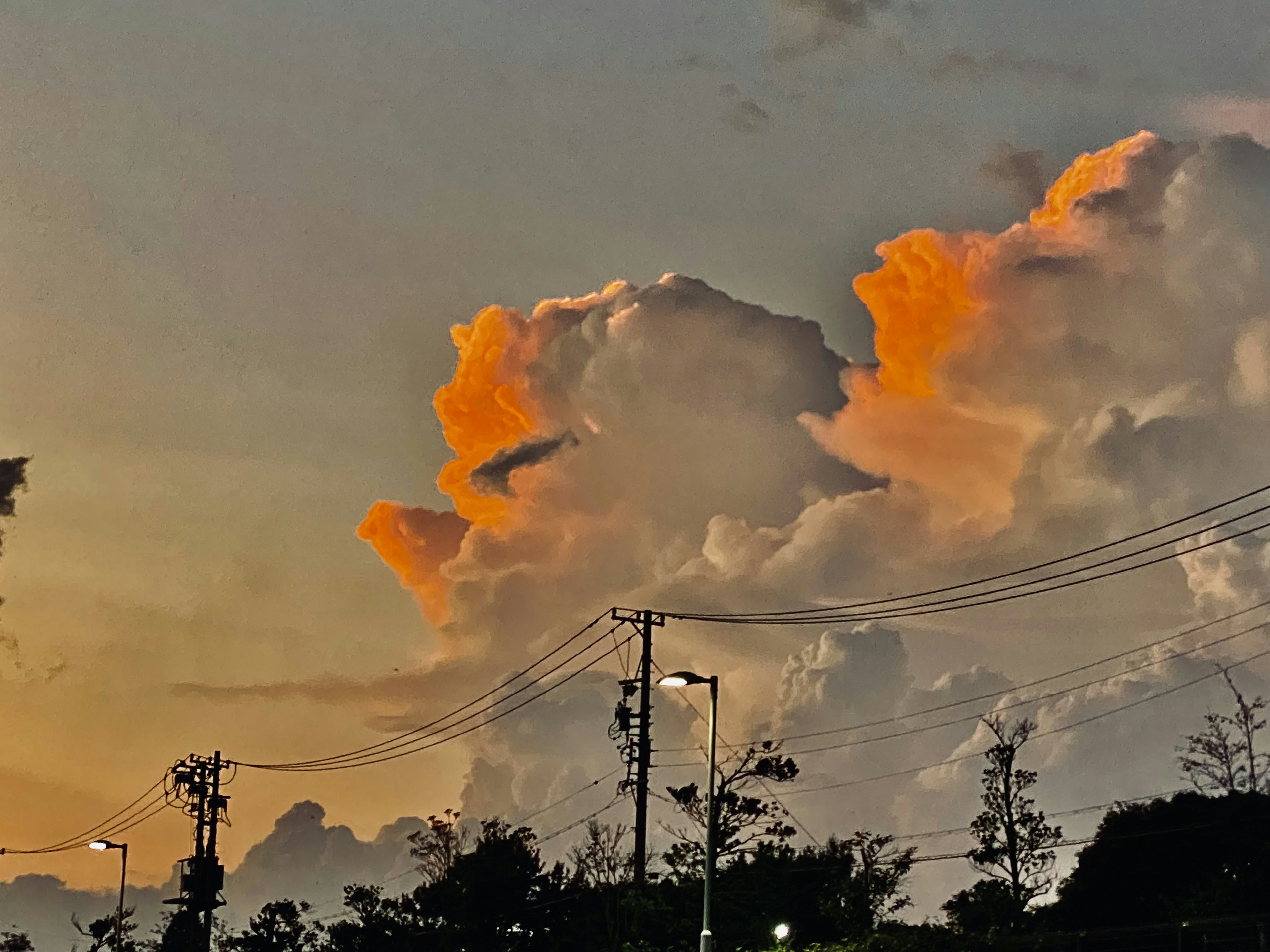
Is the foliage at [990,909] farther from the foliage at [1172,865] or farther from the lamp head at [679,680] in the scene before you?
the lamp head at [679,680]

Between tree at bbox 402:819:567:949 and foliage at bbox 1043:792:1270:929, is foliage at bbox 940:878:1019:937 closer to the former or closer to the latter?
foliage at bbox 1043:792:1270:929

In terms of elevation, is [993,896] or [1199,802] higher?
[1199,802]

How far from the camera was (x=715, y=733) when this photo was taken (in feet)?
127

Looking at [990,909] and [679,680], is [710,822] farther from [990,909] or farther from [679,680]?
[990,909]

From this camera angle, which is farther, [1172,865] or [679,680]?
[1172,865]

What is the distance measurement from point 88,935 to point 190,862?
1863 inches

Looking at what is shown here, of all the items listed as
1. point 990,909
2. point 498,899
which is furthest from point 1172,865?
point 498,899

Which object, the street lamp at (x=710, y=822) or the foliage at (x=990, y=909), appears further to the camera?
the foliage at (x=990, y=909)

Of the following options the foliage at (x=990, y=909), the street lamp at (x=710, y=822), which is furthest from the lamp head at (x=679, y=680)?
the foliage at (x=990, y=909)

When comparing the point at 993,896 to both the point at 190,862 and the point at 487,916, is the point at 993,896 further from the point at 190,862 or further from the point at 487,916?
the point at 190,862

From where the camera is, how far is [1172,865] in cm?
7456

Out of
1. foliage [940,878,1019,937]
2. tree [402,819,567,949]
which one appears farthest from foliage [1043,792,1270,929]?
tree [402,819,567,949]

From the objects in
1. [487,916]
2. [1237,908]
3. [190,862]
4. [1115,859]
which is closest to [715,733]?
[1237,908]

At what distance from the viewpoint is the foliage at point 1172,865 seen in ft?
226
